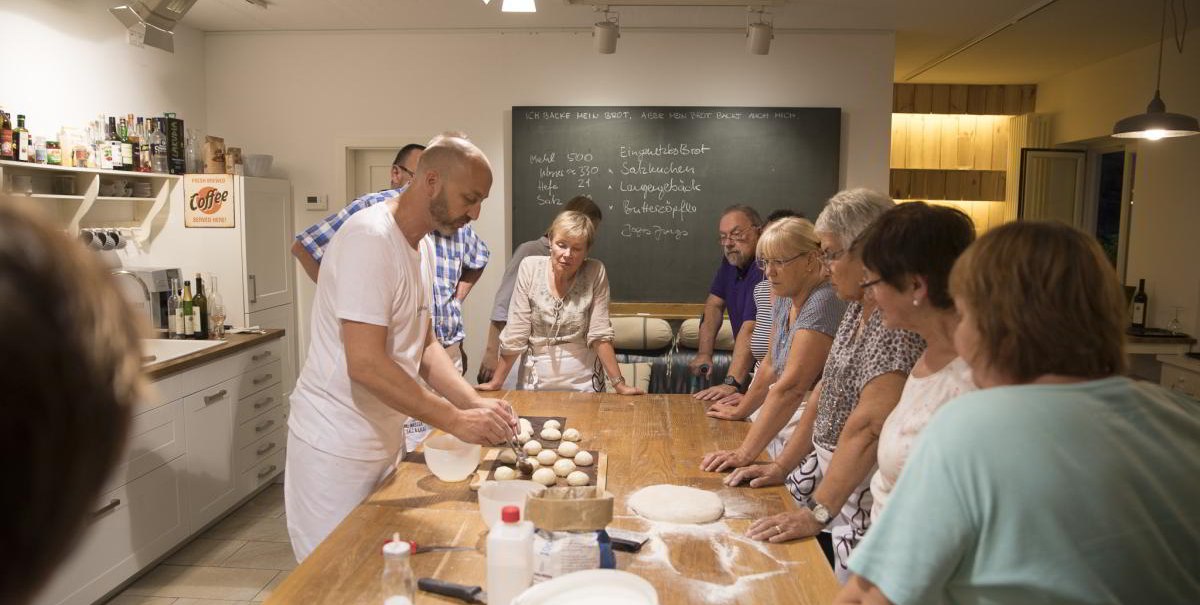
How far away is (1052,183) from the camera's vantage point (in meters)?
7.02

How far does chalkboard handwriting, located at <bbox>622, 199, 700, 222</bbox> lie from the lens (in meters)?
5.32

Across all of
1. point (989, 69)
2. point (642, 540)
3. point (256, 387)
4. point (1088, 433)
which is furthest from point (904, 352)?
A: point (989, 69)

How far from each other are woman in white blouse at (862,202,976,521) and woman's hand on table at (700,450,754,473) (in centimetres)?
58

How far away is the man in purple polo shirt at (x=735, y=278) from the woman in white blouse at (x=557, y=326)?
0.71 metres

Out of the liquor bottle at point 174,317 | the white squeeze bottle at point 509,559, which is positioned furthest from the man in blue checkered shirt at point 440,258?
the white squeeze bottle at point 509,559

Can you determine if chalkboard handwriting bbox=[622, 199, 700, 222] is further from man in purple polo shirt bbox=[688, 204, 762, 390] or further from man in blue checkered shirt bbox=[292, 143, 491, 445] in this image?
man in blue checkered shirt bbox=[292, 143, 491, 445]

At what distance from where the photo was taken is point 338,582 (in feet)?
4.65

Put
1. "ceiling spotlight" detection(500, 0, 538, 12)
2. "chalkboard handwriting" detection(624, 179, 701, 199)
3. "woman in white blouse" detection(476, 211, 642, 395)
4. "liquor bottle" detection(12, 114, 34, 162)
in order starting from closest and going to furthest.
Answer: "ceiling spotlight" detection(500, 0, 538, 12), "woman in white blouse" detection(476, 211, 642, 395), "liquor bottle" detection(12, 114, 34, 162), "chalkboard handwriting" detection(624, 179, 701, 199)

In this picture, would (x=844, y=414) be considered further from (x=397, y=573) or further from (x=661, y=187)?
(x=661, y=187)

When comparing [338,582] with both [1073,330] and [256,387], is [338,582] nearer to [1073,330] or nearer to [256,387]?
[1073,330]

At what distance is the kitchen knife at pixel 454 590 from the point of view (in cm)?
135

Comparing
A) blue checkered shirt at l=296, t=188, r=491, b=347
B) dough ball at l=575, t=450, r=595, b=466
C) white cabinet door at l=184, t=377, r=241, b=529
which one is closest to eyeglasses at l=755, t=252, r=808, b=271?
dough ball at l=575, t=450, r=595, b=466

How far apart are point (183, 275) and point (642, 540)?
3.92 meters

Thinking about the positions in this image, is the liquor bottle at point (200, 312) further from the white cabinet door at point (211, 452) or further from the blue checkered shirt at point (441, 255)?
the blue checkered shirt at point (441, 255)
